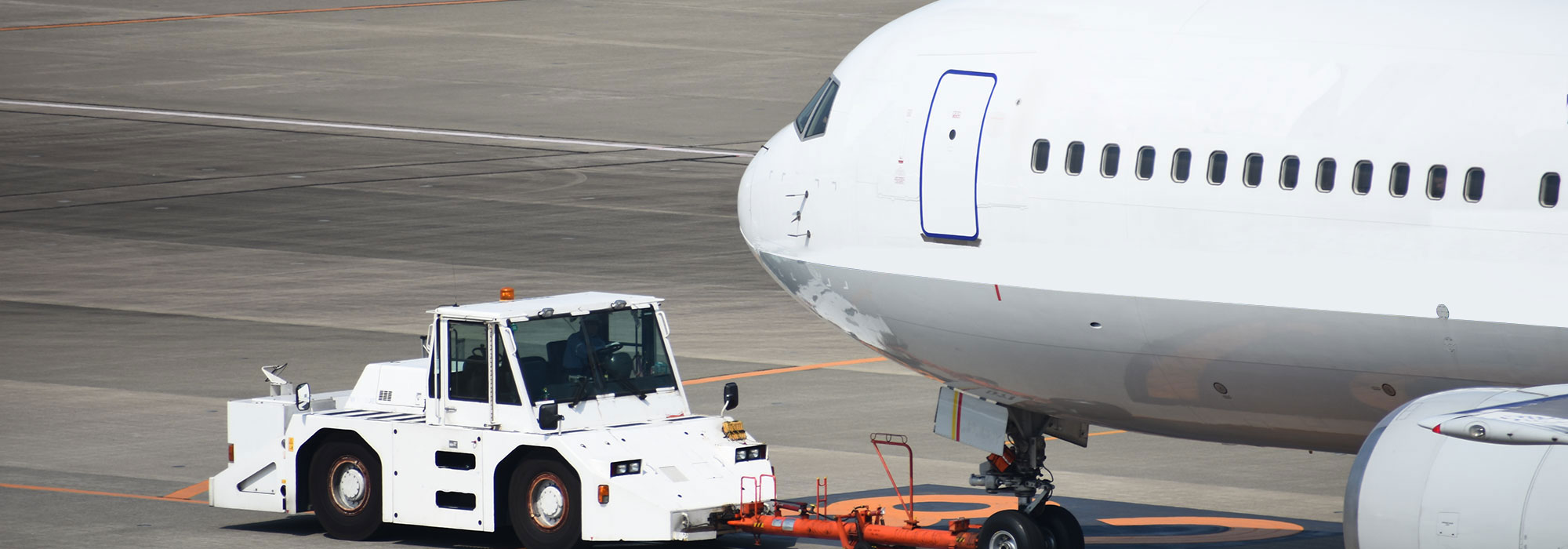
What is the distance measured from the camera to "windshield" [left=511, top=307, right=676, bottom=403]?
1933 cm

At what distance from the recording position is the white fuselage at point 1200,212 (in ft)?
48.6

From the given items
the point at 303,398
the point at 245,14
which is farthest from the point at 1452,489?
the point at 245,14

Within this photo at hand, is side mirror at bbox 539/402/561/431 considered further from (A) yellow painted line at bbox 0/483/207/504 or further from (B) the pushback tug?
(A) yellow painted line at bbox 0/483/207/504

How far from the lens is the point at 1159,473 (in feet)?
75.7

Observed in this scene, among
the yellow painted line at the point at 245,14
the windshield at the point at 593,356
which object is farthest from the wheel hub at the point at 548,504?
the yellow painted line at the point at 245,14

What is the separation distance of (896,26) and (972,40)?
1.11m

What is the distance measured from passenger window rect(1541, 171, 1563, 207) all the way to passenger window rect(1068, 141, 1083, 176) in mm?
3226

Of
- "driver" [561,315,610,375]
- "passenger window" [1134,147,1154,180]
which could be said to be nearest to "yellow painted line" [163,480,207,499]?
"driver" [561,315,610,375]

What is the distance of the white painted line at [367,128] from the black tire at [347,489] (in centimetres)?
3070

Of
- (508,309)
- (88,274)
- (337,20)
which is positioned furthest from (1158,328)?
(337,20)

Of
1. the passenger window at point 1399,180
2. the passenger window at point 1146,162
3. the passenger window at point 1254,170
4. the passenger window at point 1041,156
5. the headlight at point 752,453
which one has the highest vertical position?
the passenger window at point 1041,156

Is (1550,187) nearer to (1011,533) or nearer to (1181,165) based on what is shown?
(1181,165)

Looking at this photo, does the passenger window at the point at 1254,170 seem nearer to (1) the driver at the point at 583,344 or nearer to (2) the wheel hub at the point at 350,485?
(1) the driver at the point at 583,344

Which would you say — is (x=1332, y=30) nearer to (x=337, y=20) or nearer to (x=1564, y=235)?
A: (x=1564, y=235)
